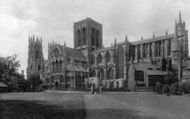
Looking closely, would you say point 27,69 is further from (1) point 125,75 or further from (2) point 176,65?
(2) point 176,65

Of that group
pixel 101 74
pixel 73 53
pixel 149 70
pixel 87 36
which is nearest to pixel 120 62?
pixel 101 74

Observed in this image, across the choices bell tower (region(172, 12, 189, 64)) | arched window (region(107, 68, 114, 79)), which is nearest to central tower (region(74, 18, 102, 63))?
arched window (region(107, 68, 114, 79))

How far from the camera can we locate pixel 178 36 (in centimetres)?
8150

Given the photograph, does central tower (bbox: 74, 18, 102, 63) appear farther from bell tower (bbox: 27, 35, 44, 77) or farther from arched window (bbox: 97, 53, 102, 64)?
bell tower (bbox: 27, 35, 44, 77)

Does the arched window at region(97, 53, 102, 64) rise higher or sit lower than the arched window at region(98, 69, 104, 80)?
higher

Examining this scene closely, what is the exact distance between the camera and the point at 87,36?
389 ft

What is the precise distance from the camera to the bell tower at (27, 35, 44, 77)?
13288 centimetres

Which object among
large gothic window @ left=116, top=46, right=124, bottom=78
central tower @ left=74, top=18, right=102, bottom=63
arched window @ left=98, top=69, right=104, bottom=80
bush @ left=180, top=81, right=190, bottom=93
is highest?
central tower @ left=74, top=18, right=102, bottom=63

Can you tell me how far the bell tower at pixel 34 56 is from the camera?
133 metres

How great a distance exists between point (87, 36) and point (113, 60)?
87.5 ft

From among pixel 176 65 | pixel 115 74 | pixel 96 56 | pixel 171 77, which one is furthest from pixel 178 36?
pixel 96 56

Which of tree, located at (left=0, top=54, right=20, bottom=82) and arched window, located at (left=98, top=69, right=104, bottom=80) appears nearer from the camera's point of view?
tree, located at (left=0, top=54, right=20, bottom=82)

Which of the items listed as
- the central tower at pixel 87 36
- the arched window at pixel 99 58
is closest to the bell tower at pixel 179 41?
the arched window at pixel 99 58

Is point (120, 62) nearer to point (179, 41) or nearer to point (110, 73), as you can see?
point (110, 73)
